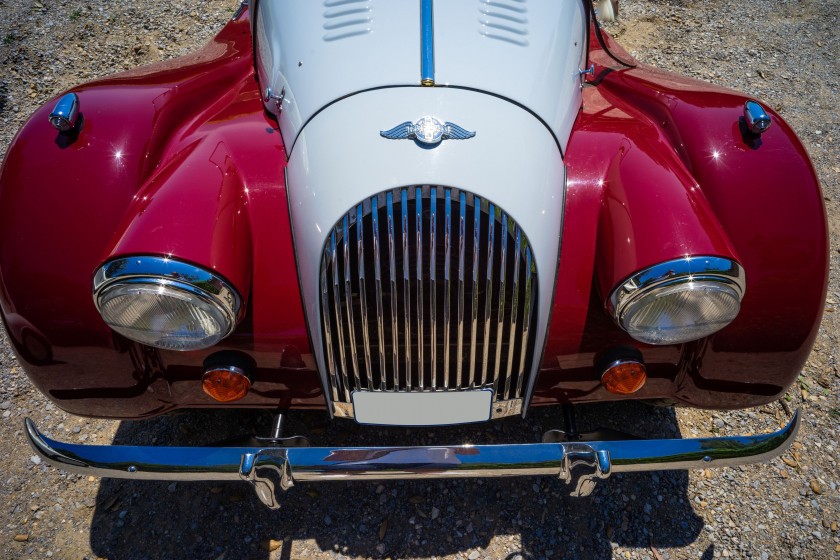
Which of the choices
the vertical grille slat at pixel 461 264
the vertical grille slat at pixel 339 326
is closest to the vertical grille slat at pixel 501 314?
the vertical grille slat at pixel 461 264

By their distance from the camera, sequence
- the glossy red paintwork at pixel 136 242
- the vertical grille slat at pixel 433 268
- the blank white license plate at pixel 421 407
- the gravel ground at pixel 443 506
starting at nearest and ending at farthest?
the vertical grille slat at pixel 433 268, the glossy red paintwork at pixel 136 242, the blank white license plate at pixel 421 407, the gravel ground at pixel 443 506

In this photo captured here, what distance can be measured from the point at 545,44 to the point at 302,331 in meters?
1.36

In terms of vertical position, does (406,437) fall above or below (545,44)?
below

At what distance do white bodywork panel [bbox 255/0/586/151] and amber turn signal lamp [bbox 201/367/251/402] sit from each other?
0.76 meters

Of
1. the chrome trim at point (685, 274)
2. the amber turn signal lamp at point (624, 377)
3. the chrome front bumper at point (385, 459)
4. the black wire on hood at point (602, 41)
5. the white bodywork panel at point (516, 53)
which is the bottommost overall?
the chrome front bumper at point (385, 459)

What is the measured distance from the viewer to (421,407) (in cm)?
190

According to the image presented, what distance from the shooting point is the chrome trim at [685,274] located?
1571 millimetres

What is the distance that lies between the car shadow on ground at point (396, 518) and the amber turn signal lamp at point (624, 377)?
0.79m

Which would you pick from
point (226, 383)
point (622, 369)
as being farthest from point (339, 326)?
point (622, 369)

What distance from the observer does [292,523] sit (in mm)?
2363

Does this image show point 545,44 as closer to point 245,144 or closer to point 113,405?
point 245,144

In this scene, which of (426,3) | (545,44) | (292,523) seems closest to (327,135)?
(426,3)

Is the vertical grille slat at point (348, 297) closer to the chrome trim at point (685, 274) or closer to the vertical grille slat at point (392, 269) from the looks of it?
the vertical grille slat at point (392, 269)

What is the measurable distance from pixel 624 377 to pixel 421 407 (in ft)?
2.08
